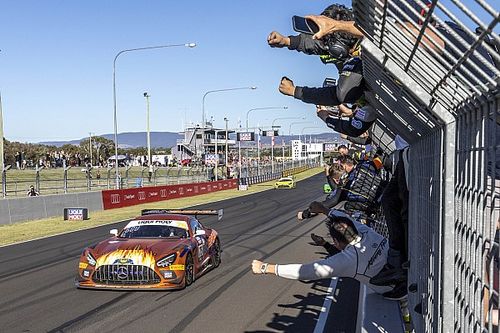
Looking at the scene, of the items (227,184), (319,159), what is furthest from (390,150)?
(319,159)

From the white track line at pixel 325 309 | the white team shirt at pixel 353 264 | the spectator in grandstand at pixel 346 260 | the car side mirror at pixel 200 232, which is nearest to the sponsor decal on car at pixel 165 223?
the car side mirror at pixel 200 232

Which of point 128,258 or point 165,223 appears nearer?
point 128,258

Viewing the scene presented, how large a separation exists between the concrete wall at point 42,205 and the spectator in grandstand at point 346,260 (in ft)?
71.6

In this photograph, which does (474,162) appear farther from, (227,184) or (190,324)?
(227,184)

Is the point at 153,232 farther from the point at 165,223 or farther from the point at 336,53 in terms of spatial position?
the point at 336,53

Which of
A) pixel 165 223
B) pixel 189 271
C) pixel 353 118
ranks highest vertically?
pixel 353 118

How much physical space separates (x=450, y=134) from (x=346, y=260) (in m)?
2.56

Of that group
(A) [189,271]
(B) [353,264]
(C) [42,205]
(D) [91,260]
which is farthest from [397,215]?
(C) [42,205]

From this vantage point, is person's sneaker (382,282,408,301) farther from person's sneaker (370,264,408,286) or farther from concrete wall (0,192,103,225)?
concrete wall (0,192,103,225)

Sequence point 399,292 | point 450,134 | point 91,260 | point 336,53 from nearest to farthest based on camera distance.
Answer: point 450,134 → point 336,53 → point 399,292 → point 91,260

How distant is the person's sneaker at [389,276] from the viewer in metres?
5.51

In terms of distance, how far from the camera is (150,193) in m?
42.1

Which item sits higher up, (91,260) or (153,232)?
(153,232)

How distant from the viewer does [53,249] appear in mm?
17781
